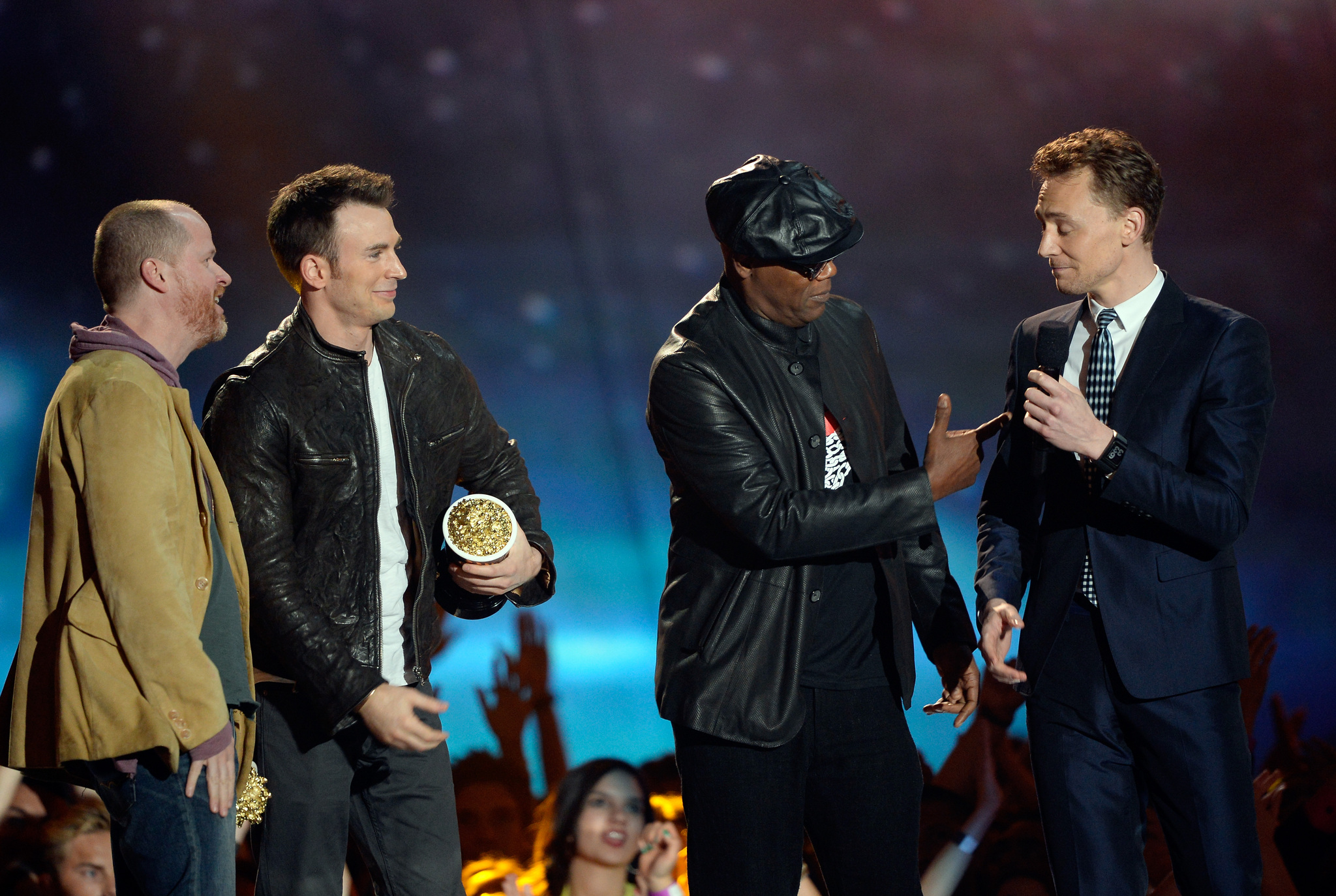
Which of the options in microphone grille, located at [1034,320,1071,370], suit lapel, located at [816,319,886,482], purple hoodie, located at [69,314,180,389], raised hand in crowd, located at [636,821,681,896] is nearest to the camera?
purple hoodie, located at [69,314,180,389]

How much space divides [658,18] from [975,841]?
113 inches

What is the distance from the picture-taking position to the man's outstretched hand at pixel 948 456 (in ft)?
5.77

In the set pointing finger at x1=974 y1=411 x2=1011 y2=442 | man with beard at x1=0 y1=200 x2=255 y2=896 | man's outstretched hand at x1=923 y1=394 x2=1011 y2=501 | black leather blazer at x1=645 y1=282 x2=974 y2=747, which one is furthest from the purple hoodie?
pointing finger at x1=974 y1=411 x2=1011 y2=442

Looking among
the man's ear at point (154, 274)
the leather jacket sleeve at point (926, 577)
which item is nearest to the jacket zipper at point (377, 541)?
the man's ear at point (154, 274)

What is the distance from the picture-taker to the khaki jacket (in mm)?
1524

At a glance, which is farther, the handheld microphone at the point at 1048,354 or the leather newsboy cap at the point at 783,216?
the handheld microphone at the point at 1048,354

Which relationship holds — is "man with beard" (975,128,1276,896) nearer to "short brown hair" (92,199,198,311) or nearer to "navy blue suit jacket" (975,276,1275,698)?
"navy blue suit jacket" (975,276,1275,698)

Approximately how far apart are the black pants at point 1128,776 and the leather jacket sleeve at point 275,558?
120cm

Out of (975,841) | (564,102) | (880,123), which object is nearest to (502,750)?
(975,841)

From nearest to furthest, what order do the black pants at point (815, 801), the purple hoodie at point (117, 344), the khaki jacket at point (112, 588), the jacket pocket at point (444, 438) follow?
1. the khaki jacket at point (112, 588)
2. the purple hoodie at point (117, 344)
3. the black pants at point (815, 801)
4. the jacket pocket at point (444, 438)

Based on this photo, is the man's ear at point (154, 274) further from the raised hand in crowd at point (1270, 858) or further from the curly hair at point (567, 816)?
the raised hand in crowd at point (1270, 858)

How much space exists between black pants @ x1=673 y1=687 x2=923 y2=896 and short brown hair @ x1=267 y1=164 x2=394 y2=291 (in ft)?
3.32

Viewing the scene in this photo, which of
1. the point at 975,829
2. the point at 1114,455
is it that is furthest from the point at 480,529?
the point at 975,829

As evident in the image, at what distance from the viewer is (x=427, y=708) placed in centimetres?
176
